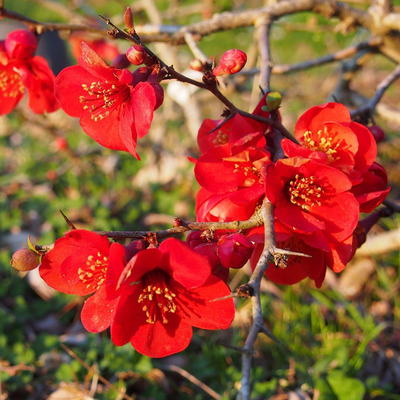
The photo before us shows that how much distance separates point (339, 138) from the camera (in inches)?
42.1

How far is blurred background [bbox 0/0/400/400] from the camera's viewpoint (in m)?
1.72

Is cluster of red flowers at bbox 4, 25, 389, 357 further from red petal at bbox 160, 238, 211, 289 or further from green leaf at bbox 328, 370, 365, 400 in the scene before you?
green leaf at bbox 328, 370, 365, 400

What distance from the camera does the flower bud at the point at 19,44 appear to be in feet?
4.21

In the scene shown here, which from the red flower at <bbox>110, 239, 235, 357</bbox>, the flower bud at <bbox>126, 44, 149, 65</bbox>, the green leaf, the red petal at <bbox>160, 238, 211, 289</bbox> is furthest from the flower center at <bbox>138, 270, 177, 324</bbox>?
the green leaf

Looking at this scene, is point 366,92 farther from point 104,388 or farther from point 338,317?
point 104,388

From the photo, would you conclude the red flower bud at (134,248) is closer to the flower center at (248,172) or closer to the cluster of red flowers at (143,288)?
the cluster of red flowers at (143,288)

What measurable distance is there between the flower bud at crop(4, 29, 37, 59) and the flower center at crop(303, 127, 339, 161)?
2.78 feet

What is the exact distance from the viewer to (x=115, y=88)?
1.10 metres

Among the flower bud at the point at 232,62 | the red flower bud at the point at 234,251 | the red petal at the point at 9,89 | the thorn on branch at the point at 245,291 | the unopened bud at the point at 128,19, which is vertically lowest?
the red petal at the point at 9,89

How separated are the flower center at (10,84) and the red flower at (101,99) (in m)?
0.35

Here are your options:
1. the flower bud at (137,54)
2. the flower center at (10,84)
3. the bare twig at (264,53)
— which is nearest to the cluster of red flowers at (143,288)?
the flower bud at (137,54)

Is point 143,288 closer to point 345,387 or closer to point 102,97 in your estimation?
point 102,97

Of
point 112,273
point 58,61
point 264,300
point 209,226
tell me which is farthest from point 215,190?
point 58,61

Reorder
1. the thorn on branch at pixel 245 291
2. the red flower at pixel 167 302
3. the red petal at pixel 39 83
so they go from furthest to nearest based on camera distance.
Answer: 1. the red petal at pixel 39 83
2. the red flower at pixel 167 302
3. the thorn on branch at pixel 245 291
